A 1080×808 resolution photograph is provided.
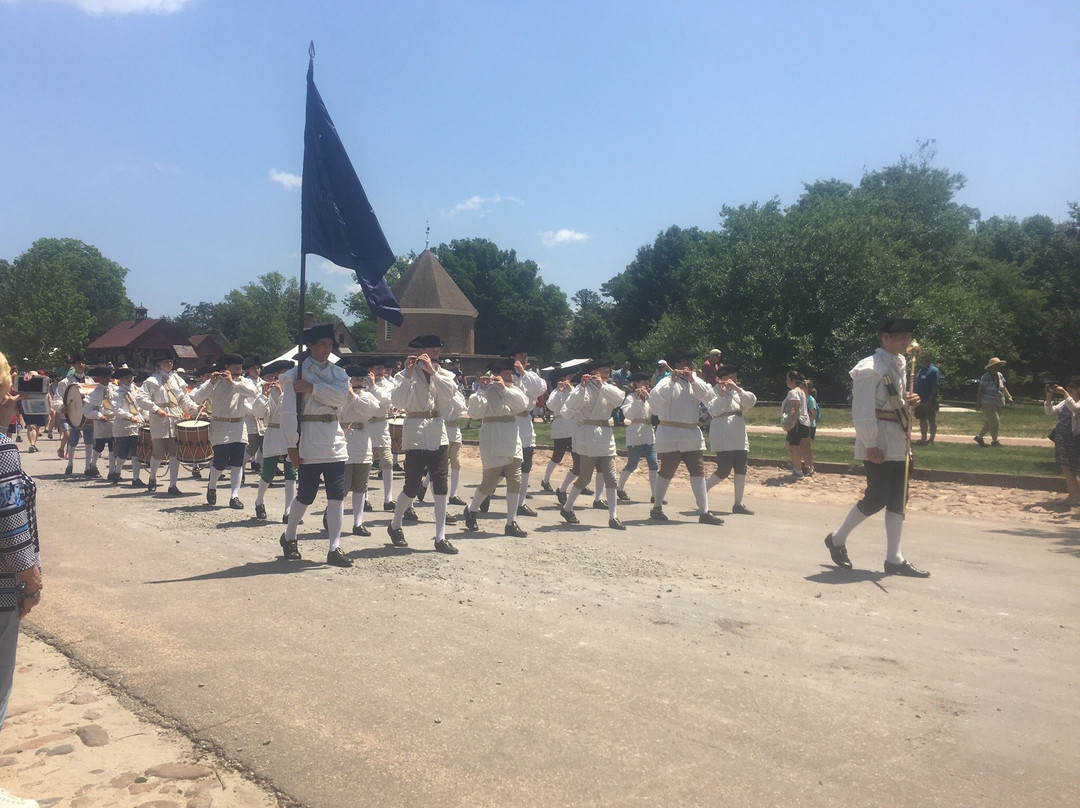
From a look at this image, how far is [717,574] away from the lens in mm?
8227

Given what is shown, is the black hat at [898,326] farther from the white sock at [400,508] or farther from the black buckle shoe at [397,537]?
the black buckle shoe at [397,537]

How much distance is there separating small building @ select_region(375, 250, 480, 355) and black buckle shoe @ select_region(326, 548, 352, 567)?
6790 cm

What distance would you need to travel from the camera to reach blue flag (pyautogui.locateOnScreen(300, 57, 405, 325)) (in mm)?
9133

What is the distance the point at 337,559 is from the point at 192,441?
22.7ft

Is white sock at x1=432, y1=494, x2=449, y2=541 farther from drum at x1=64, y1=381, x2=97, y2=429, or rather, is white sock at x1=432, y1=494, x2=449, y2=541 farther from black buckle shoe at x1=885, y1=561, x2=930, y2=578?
drum at x1=64, y1=381, x2=97, y2=429

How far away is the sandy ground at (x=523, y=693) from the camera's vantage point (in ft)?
13.1

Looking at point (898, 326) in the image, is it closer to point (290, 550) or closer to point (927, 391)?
point (290, 550)

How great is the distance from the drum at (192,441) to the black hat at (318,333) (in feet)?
21.3

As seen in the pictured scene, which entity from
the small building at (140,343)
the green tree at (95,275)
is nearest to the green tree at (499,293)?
the small building at (140,343)

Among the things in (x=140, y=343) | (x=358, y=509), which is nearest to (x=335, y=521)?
(x=358, y=509)

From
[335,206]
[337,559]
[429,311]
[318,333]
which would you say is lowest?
[337,559]

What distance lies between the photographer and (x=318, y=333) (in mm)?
8648

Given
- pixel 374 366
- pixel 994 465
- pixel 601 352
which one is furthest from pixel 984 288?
pixel 374 366

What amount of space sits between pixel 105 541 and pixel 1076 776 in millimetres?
9411
